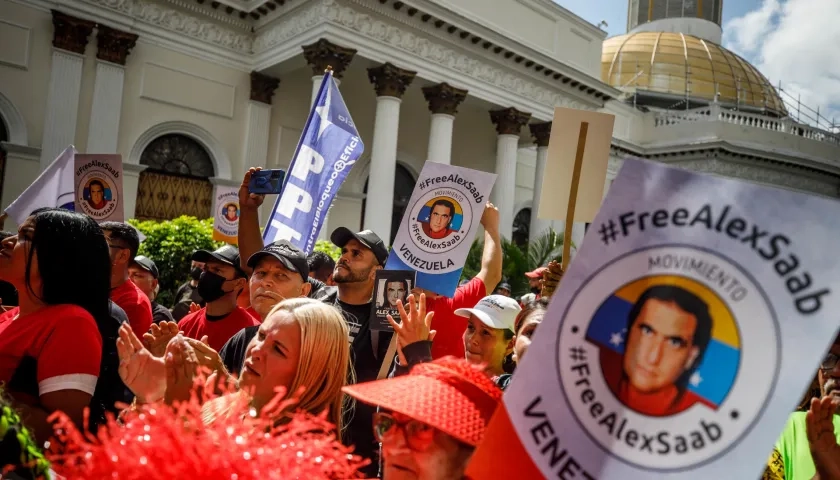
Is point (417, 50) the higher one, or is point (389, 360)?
point (417, 50)

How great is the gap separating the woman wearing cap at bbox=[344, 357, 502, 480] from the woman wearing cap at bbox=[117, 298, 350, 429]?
507mm

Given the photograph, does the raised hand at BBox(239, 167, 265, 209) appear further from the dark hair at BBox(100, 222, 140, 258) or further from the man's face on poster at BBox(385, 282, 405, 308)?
the man's face on poster at BBox(385, 282, 405, 308)

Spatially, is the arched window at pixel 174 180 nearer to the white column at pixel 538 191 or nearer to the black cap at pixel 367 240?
the white column at pixel 538 191

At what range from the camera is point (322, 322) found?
80.7 inches

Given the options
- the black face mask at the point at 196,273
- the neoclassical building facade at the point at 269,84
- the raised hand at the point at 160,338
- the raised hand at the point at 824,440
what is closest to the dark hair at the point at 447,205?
the raised hand at the point at 160,338

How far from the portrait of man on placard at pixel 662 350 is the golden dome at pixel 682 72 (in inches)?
1358

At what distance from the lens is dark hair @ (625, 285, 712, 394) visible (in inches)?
42.5

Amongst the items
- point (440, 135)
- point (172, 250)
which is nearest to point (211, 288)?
point (172, 250)

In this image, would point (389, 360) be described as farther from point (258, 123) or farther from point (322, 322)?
point (258, 123)

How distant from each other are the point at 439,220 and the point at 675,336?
2829mm

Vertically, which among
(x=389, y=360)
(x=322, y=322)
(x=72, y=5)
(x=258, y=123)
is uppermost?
(x=72, y=5)

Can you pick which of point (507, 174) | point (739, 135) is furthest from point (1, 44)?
point (739, 135)

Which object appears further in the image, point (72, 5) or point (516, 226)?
point (516, 226)

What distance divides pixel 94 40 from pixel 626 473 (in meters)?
14.1
